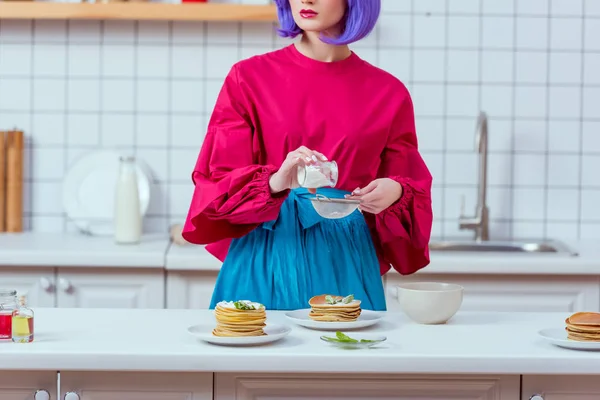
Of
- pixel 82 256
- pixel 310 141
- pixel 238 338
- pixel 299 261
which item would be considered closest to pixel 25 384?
pixel 238 338

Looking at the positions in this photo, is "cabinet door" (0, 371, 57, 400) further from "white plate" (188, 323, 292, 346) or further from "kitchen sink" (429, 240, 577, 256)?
"kitchen sink" (429, 240, 577, 256)

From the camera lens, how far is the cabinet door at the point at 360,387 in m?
1.41

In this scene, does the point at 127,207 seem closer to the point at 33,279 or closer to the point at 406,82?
the point at 33,279

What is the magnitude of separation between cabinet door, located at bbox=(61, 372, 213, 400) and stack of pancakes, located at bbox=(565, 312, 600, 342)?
581 mm

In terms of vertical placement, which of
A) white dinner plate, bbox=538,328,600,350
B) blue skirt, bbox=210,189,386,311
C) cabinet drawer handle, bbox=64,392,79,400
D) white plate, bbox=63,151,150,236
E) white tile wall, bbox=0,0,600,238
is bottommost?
cabinet drawer handle, bbox=64,392,79,400

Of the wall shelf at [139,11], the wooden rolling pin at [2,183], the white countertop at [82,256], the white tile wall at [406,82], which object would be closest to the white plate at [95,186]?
the white tile wall at [406,82]

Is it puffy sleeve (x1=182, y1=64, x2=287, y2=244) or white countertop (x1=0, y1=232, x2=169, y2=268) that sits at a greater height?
puffy sleeve (x1=182, y1=64, x2=287, y2=244)

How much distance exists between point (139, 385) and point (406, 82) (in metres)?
1.94

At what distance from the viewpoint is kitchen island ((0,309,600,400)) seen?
4.47 feet

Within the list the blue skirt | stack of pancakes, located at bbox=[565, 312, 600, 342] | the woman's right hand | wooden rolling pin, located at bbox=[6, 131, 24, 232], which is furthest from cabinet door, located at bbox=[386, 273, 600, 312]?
wooden rolling pin, located at bbox=[6, 131, 24, 232]

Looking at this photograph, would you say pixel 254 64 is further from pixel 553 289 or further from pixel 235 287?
pixel 553 289

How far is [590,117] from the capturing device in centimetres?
313

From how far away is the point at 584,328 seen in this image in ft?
4.75

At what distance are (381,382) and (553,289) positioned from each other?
54.0 inches
